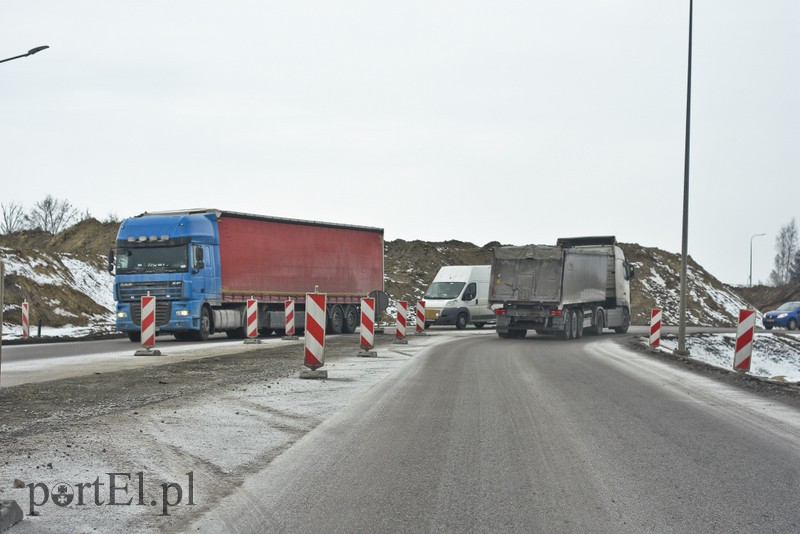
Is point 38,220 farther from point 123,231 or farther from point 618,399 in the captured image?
point 618,399

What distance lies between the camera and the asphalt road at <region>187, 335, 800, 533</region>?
18.7 ft

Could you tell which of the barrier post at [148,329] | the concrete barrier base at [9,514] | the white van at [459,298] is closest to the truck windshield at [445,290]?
the white van at [459,298]

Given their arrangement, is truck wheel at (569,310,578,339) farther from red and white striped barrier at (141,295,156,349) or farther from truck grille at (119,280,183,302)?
red and white striped barrier at (141,295,156,349)

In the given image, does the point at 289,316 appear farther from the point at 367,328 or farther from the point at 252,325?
the point at 367,328

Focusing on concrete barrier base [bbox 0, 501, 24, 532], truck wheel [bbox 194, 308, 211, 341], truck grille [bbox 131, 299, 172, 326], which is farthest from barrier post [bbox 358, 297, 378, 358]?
concrete barrier base [bbox 0, 501, 24, 532]

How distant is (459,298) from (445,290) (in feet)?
3.08

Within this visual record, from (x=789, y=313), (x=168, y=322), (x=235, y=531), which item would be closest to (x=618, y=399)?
(x=235, y=531)

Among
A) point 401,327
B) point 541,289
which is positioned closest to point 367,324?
point 401,327

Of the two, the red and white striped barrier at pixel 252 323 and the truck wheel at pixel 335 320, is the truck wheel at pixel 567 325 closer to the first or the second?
the truck wheel at pixel 335 320

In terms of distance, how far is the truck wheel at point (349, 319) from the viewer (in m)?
35.6

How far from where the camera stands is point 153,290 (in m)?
28.1

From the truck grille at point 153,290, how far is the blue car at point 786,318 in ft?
125

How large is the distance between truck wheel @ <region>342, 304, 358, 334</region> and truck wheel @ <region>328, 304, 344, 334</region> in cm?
24

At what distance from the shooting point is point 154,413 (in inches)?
408
